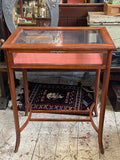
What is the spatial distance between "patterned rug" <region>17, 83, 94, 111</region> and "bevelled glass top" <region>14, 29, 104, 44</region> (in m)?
0.86

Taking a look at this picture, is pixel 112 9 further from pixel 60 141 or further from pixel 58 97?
pixel 60 141

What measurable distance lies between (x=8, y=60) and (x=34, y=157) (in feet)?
2.56

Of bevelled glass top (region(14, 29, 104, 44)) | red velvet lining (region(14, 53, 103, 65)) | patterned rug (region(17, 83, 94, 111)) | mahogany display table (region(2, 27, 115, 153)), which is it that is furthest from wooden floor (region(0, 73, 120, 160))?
bevelled glass top (region(14, 29, 104, 44))

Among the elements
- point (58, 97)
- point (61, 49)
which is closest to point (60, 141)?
point (58, 97)

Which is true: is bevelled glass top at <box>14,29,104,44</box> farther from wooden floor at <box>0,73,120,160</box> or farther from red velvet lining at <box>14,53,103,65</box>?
wooden floor at <box>0,73,120,160</box>

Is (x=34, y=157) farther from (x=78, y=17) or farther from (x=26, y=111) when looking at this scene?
(x=78, y=17)

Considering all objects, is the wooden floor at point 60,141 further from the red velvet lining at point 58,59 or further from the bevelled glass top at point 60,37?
the bevelled glass top at point 60,37

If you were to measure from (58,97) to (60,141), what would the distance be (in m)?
0.65

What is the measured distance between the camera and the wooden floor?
5.65 feet

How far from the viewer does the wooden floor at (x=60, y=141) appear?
1723 mm

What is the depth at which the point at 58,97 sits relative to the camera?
95.3 inches

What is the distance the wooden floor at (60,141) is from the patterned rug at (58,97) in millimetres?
181

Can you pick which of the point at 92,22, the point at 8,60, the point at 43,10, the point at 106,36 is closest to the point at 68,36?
the point at 106,36

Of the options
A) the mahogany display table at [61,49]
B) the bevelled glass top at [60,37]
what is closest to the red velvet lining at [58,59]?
the mahogany display table at [61,49]
